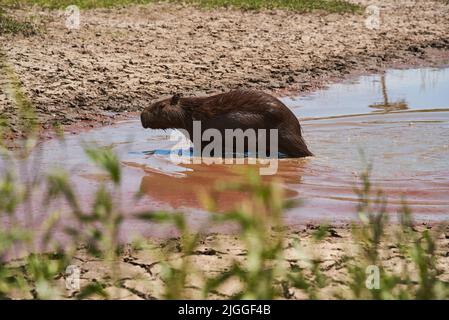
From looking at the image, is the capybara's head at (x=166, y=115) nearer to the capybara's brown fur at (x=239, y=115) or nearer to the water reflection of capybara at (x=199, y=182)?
the capybara's brown fur at (x=239, y=115)

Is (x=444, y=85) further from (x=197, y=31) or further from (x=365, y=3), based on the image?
(x=365, y=3)

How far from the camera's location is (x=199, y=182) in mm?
8211

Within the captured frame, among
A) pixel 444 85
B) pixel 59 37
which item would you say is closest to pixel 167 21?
pixel 59 37

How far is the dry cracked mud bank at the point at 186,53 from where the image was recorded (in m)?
11.8

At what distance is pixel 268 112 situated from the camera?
9047 millimetres

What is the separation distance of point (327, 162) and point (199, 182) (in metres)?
1.41

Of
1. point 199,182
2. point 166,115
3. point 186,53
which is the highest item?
point 186,53

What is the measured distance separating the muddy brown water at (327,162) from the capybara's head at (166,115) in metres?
0.28

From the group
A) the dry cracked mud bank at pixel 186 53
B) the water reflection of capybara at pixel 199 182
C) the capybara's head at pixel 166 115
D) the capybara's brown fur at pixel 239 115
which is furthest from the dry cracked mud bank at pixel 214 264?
the dry cracked mud bank at pixel 186 53

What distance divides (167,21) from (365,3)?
4960mm

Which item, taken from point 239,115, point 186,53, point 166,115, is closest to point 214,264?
point 239,115

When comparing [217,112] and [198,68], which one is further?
[198,68]

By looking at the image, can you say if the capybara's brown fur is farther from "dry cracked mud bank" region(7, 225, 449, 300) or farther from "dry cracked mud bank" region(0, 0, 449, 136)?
"dry cracked mud bank" region(7, 225, 449, 300)

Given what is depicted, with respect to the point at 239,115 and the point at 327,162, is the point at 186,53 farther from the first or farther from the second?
the point at 327,162
